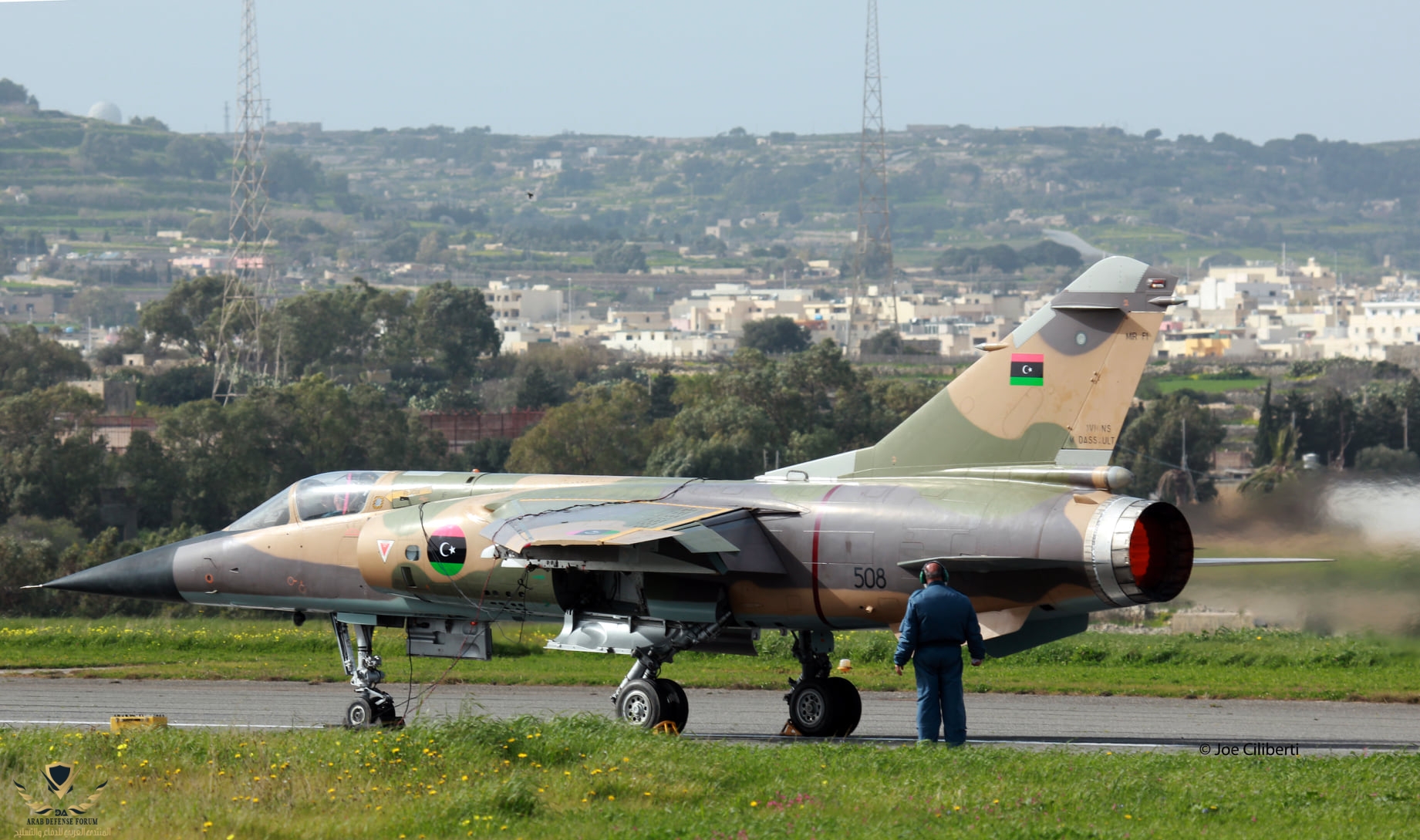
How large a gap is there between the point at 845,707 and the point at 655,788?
573 centimetres

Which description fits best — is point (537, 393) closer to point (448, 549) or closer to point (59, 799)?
point (448, 549)

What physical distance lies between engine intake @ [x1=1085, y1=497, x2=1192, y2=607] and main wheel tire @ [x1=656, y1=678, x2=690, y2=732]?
490cm

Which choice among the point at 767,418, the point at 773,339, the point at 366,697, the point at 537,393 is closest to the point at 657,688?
the point at 366,697

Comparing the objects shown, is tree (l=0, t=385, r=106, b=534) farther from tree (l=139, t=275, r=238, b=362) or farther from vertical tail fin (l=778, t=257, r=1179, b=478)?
vertical tail fin (l=778, t=257, r=1179, b=478)

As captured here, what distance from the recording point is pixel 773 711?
69.6 ft

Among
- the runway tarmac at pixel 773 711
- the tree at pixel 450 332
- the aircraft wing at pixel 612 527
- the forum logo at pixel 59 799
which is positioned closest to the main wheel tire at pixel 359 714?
the runway tarmac at pixel 773 711

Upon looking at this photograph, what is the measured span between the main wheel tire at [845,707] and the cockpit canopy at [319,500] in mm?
6710

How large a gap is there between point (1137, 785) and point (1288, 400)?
318ft

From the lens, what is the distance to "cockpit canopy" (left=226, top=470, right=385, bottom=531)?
20.8m

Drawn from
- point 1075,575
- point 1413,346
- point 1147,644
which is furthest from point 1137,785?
point 1413,346

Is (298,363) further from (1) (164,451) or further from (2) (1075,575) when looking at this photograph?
(2) (1075,575)

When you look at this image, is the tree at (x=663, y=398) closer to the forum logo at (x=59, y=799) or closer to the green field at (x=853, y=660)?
the green field at (x=853, y=660)

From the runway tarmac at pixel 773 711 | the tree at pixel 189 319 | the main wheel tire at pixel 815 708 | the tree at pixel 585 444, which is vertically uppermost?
the main wheel tire at pixel 815 708

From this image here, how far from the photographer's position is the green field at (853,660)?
23.5 meters
